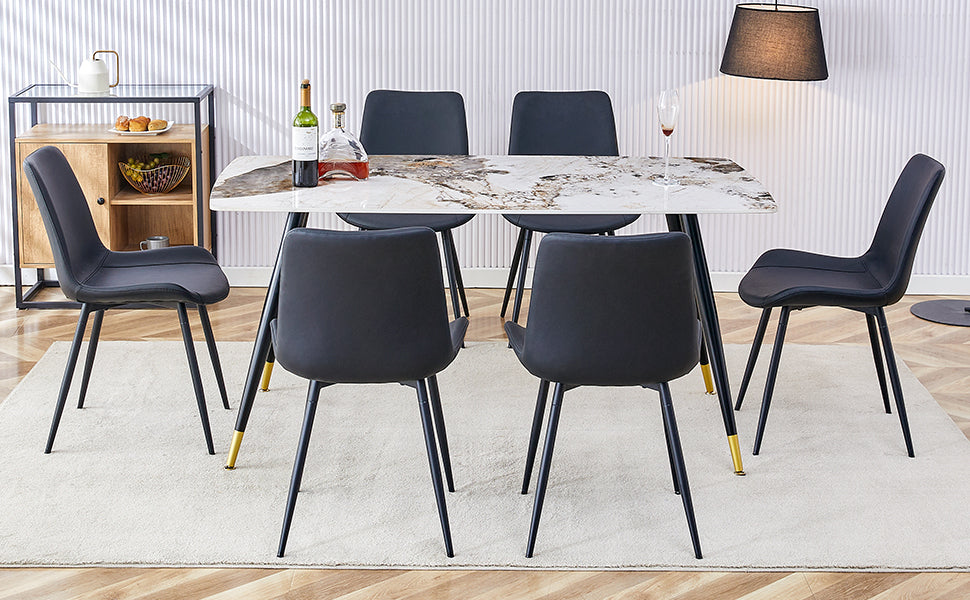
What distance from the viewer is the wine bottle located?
3.06 metres

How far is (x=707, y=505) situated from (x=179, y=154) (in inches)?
114

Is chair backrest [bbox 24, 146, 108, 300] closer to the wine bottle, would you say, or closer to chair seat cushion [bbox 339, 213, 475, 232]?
the wine bottle

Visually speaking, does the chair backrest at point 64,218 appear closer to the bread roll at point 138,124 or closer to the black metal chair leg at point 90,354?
the black metal chair leg at point 90,354

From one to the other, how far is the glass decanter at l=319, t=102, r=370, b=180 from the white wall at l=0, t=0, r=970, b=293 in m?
1.62

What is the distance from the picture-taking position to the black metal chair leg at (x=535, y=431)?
9.17 ft

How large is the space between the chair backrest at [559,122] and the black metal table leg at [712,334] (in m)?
1.26

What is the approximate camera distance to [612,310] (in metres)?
2.54

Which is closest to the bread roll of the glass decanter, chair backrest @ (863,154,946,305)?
the glass decanter

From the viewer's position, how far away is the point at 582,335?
2572 millimetres

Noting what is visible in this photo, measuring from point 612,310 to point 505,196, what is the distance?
70 centimetres

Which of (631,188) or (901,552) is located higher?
(631,188)

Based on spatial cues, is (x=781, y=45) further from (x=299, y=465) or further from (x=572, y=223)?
(x=299, y=465)

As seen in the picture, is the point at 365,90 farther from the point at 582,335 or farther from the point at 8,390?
the point at 582,335

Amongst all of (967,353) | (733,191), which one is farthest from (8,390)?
(967,353)
